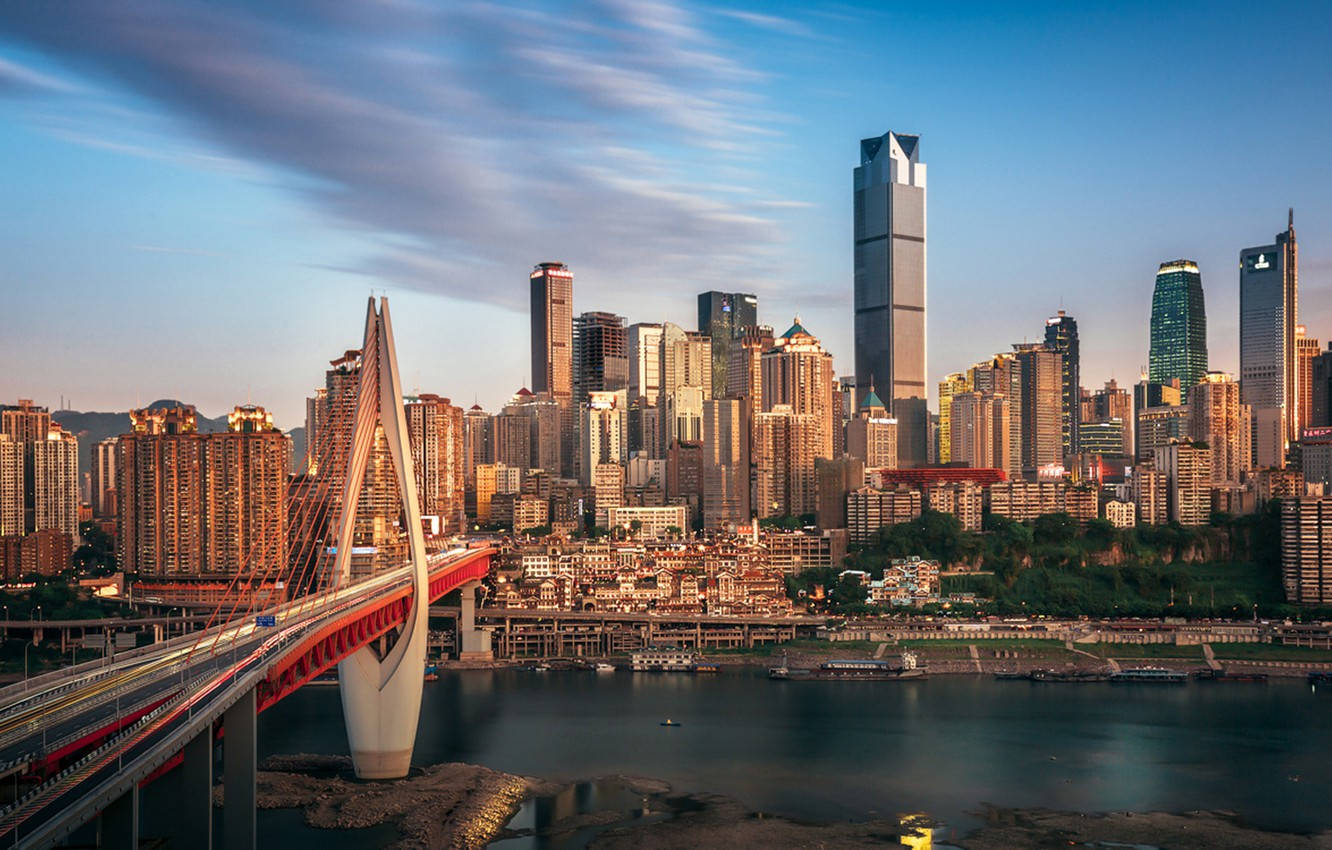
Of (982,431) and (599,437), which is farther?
(982,431)

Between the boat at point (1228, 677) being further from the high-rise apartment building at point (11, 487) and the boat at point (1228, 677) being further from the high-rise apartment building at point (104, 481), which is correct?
the high-rise apartment building at point (104, 481)

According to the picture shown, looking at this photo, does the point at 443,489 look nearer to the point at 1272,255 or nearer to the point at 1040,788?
the point at 1040,788

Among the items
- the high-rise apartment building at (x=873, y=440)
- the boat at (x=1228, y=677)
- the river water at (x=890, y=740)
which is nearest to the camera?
the river water at (x=890, y=740)

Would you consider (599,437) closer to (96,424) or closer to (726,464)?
(726,464)

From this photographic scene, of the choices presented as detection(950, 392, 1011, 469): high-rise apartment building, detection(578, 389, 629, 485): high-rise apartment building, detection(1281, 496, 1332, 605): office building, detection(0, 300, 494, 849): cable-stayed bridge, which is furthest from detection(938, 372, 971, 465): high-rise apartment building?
detection(0, 300, 494, 849): cable-stayed bridge

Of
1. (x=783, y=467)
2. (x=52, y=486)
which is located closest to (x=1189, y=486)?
(x=783, y=467)

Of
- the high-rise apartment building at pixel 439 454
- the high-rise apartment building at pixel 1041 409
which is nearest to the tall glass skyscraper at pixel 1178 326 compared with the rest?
the high-rise apartment building at pixel 1041 409

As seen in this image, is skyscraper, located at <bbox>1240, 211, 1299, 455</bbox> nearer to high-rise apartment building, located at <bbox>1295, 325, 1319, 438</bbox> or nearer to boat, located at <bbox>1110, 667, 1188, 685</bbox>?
high-rise apartment building, located at <bbox>1295, 325, 1319, 438</bbox>
